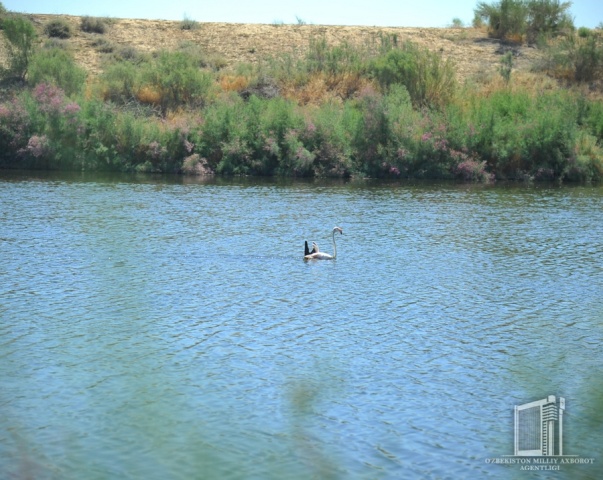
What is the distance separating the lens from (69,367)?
557 inches

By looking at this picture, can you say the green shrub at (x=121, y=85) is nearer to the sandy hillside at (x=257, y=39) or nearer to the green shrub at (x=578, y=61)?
the sandy hillside at (x=257, y=39)

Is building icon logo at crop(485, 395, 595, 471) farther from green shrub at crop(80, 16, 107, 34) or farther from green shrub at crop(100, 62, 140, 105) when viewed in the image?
green shrub at crop(80, 16, 107, 34)

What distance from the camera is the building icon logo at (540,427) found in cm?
1127

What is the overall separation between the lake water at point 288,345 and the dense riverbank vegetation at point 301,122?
1547cm

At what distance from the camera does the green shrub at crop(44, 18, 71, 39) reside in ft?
226

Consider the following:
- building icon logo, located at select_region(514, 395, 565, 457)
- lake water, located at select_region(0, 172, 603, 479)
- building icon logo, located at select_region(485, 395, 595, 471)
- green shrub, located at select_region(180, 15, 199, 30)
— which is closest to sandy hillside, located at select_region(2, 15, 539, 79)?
green shrub, located at select_region(180, 15, 199, 30)

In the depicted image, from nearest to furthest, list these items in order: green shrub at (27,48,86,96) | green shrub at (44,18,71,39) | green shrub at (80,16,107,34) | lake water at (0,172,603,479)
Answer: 1. lake water at (0,172,603,479)
2. green shrub at (27,48,86,96)
3. green shrub at (44,18,71,39)
4. green shrub at (80,16,107,34)

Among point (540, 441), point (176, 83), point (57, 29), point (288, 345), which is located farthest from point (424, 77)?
point (540, 441)

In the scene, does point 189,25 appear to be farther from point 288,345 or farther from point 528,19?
point 288,345

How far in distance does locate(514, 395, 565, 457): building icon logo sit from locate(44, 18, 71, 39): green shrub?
205 feet

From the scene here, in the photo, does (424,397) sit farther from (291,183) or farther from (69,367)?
(291,183)

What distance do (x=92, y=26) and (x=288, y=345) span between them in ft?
199

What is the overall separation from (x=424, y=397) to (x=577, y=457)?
2630 millimetres

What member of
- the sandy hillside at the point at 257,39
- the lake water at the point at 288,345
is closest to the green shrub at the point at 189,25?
the sandy hillside at the point at 257,39
